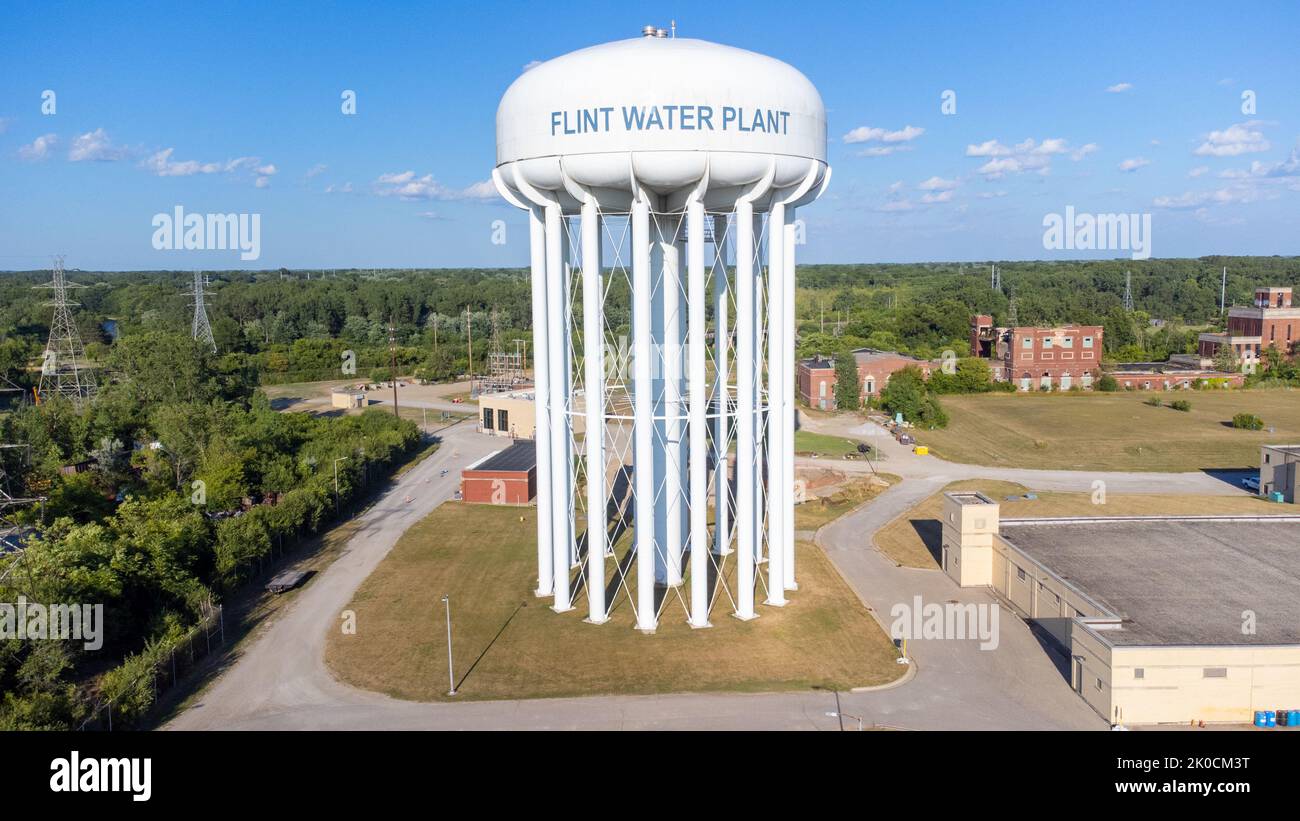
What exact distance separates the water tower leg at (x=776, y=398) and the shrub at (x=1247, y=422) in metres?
56.5

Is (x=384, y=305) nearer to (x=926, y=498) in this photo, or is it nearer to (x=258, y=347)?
(x=258, y=347)

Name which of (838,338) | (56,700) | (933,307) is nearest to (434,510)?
(56,700)

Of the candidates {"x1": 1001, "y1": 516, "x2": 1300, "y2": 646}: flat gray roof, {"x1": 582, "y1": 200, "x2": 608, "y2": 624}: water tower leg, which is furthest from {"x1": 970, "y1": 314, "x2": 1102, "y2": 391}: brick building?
{"x1": 582, "y1": 200, "x2": 608, "y2": 624}: water tower leg

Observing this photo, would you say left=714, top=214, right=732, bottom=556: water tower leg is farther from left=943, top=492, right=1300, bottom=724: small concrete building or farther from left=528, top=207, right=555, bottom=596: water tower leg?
left=943, top=492, right=1300, bottom=724: small concrete building

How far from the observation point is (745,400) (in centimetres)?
3141

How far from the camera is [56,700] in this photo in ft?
78.9

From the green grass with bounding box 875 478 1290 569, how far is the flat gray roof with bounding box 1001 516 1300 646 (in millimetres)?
6115

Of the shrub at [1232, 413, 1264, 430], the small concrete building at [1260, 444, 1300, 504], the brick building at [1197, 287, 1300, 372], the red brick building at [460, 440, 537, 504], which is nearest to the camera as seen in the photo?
the red brick building at [460, 440, 537, 504]

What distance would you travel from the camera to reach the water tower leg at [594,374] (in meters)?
30.1

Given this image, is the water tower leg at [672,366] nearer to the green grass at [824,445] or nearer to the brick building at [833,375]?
the green grass at [824,445]

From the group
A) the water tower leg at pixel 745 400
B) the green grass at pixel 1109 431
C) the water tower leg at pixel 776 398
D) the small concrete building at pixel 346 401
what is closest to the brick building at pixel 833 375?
the green grass at pixel 1109 431

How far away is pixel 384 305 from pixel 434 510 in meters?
103

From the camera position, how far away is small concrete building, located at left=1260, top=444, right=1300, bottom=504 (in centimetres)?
5156
